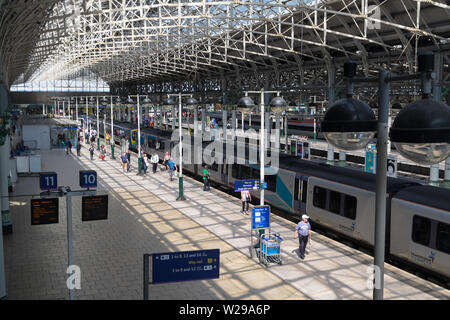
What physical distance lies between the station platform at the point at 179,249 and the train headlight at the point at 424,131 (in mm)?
7522

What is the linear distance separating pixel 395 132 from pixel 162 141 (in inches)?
1367

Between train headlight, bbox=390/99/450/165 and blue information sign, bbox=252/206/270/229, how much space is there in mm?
10428

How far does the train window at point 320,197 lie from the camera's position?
55.5ft

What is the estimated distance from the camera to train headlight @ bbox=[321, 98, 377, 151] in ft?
16.3

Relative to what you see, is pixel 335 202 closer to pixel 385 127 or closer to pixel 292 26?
pixel 385 127

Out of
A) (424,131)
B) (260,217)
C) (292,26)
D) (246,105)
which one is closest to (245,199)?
(246,105)

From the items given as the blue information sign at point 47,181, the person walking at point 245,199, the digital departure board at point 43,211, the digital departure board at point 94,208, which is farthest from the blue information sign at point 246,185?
the digital departure board at point 43,211

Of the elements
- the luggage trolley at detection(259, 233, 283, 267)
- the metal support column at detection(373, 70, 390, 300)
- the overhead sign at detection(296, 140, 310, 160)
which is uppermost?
the metal support column at detection(373, 70, 390, 300)

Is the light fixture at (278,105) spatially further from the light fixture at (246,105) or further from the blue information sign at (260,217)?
the blue information sign at (260,217)

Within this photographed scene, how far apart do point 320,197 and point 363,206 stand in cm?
245

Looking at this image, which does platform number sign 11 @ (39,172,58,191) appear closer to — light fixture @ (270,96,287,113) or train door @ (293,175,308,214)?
light fixture @ (270,96,287,113)

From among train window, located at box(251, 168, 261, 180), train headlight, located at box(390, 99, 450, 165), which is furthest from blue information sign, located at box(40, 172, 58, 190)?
train window, located at box(251, 168, 261, 180)

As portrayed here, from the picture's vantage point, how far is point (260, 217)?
14.6 m

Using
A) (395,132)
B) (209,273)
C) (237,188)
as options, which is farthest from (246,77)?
(395,132)
